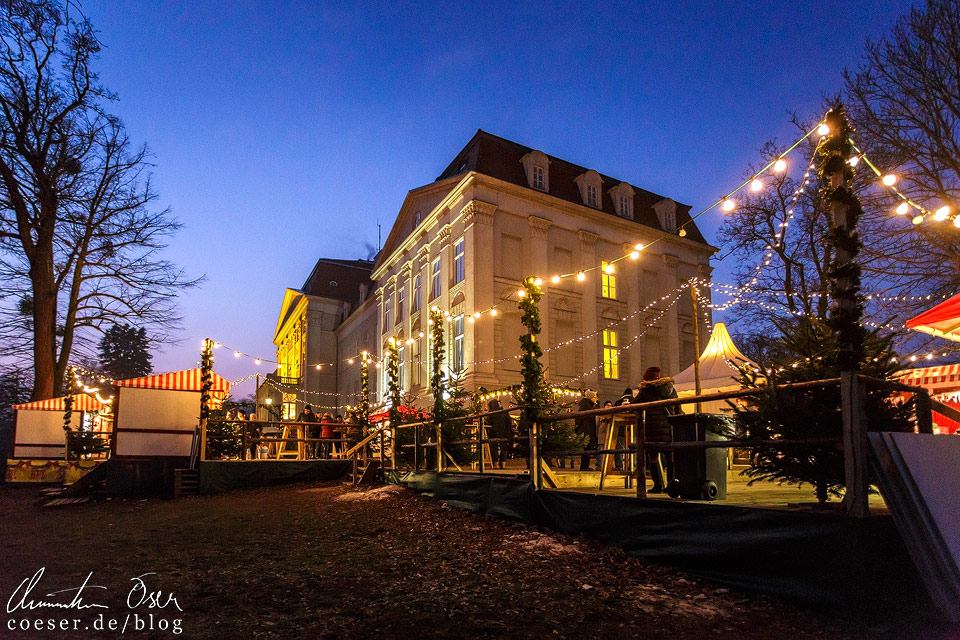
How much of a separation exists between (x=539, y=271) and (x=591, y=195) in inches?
239

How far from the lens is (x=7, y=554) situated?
7438mm

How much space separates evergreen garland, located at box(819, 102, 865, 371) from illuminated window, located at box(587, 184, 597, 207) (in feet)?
81.6

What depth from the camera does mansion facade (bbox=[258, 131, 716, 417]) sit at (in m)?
25.4

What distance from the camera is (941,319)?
32.9ft

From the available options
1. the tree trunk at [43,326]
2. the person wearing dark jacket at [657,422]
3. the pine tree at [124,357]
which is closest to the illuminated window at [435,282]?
the tree trunk at [43,326]

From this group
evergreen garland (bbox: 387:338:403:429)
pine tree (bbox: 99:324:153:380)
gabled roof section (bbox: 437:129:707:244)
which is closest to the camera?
evergreen garland (bbox: 387:338:403:429)

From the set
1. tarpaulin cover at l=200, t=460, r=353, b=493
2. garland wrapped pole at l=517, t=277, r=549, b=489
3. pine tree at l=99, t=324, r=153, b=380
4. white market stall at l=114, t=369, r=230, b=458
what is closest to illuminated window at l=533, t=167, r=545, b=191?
tarpaulin cover at l=200, t=460, r=353, b=493

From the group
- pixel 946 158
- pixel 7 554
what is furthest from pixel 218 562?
pixel 946 158

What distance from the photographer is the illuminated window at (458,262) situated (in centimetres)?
2670

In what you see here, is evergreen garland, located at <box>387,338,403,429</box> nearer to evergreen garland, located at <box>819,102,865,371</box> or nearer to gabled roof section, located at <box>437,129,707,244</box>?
evergreen garland, located at <box>819,102,865,371</box>

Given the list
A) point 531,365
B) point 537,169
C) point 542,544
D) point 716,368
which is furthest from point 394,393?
point 537,169

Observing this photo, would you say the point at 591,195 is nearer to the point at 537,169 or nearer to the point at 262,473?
the point at 537,169

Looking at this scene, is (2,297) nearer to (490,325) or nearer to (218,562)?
(490,325)

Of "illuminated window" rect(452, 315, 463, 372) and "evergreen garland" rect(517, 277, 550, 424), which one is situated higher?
"illuminated window" rect(452, 315, 463, 372)
